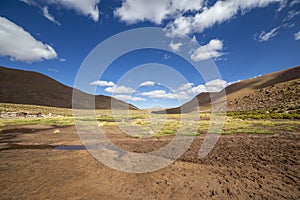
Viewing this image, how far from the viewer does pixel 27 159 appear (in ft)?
25.8

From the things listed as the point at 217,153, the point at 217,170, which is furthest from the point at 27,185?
the point at 217,153

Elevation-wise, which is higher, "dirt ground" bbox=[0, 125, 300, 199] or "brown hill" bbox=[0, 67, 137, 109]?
"brown hill" bbox=[0, 67, 137, 109]

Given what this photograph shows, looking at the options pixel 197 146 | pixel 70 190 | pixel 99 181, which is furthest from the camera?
pixel 197 146

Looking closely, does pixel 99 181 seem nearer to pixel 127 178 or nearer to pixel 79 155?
pixel 127 178

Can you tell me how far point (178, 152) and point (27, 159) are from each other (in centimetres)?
784

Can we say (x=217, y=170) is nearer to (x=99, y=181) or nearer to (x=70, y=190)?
(x=99, y=181)

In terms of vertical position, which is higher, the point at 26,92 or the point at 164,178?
the point at 26,92

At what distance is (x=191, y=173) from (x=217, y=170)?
1121 millimetres

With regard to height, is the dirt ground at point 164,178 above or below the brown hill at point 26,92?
below

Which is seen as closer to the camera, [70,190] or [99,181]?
[70,190]

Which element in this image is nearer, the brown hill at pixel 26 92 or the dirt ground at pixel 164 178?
the dirt ground at pixel 164 178

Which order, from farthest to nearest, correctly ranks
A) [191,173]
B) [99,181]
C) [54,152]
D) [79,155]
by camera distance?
[54,152], [79,155], [191,173], [99,181]

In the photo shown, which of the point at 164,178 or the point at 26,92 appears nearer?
the point at 164,178

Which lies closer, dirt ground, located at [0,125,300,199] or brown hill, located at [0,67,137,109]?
dirt ground, located at [0,125,300,199]
